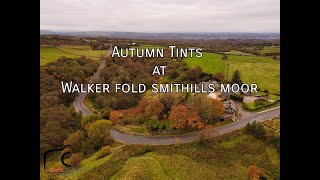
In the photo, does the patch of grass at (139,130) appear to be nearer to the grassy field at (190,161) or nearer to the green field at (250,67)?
the grassy field at (190,161)

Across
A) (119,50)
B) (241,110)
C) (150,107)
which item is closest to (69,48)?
(119,50)

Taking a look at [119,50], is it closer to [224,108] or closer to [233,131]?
[224,108]

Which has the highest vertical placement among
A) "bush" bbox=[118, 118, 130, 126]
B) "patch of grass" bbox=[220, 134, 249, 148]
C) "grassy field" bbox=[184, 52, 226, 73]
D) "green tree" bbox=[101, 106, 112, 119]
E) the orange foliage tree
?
"grassy field" bbox=[184, 52, 226, 73]

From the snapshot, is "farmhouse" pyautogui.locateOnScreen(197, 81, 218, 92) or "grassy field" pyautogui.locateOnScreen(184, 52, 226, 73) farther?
"grassy field" pyautogui.locateOnScreen(184, 52, 226, 73)

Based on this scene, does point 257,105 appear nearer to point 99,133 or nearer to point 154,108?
point 154,108

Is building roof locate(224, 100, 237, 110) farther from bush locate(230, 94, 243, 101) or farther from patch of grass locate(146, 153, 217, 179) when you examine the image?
patch of grass locate(146, 153, 217, 179)

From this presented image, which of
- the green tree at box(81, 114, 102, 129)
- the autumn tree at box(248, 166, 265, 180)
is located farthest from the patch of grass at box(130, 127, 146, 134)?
the autumn tree at box(248, 166, 265, 180)

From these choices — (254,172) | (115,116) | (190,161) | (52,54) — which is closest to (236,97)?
(254,172)
